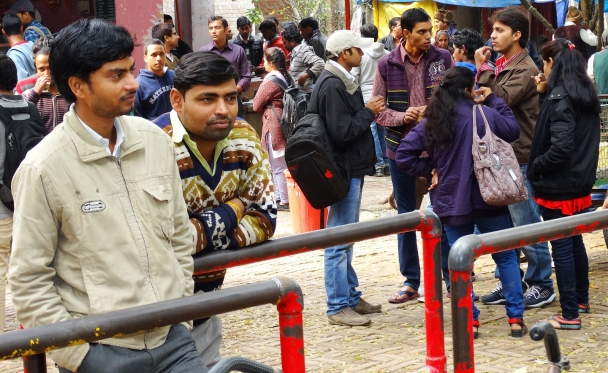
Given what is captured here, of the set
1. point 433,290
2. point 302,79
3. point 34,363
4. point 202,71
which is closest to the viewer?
point 34,363

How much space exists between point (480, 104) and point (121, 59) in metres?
3.62

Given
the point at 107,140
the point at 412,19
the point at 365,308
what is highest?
the point at 412,19

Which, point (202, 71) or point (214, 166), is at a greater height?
point (202, 71)

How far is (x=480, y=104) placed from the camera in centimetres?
631

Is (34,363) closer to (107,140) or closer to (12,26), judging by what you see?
(107,140)

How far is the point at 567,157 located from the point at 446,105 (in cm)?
88

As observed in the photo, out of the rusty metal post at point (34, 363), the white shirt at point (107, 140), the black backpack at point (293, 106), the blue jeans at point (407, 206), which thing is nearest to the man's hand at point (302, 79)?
the black backpack at point (293, 106)

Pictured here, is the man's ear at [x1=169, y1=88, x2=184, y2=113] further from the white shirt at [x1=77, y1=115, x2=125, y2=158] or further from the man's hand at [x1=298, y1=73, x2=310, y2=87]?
the man's hand at [x1=298, y1=73, x2=310, y2=87]

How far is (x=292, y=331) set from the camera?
3.13 metres

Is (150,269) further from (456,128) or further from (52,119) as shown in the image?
(52,119)

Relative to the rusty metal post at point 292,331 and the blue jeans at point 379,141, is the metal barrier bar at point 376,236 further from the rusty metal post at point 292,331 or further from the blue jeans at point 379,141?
the blue jeans at point 379,141

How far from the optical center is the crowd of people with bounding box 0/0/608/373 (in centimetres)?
304

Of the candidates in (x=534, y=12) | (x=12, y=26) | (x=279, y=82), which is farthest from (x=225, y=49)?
(x=534, y=12)

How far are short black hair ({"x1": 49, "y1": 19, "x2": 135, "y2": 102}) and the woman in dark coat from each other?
12.3 feet
